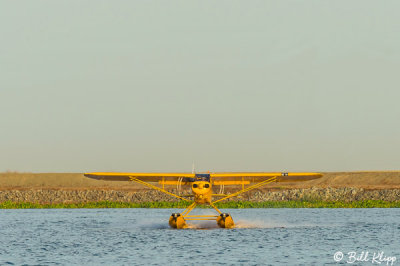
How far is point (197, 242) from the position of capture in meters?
31.6

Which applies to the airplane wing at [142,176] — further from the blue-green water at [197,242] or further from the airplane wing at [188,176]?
the blue-green water at [197,242]

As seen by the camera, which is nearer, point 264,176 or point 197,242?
point 197,242

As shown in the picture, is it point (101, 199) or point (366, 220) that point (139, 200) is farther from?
point (366, 220)

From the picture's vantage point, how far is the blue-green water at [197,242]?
2612cm

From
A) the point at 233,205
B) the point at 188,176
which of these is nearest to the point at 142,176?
the point at 188,176

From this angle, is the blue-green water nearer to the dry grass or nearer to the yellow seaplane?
the yellow seaplane

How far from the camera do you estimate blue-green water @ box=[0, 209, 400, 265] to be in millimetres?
26119

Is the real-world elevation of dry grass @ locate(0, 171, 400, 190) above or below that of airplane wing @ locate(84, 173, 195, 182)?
above

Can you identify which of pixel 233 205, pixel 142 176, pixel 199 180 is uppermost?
pixel 142 176

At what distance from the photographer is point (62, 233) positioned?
37781mm
